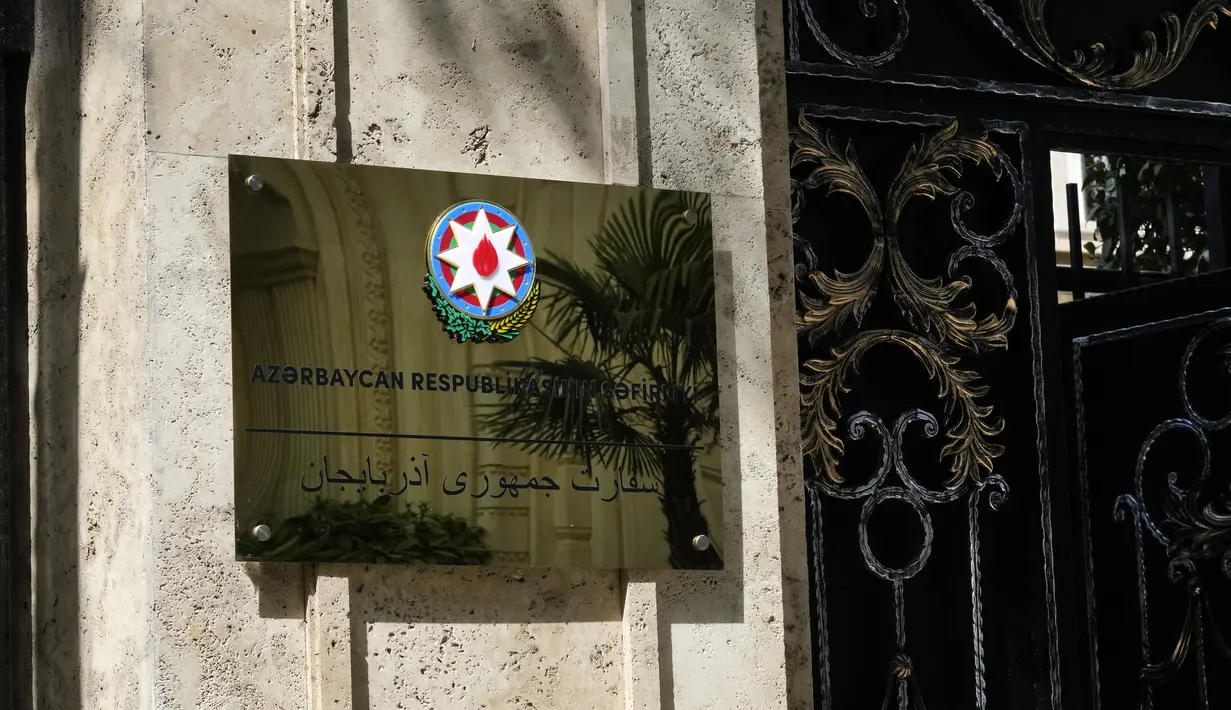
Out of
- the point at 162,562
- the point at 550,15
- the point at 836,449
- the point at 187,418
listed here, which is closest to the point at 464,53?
the point at 550,15

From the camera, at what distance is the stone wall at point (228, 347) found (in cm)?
324

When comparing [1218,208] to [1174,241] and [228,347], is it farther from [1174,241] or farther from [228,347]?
[228,347]

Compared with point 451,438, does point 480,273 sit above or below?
above

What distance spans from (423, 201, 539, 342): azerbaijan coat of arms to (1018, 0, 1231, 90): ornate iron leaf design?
76.1 inches

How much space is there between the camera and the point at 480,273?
3510 mm

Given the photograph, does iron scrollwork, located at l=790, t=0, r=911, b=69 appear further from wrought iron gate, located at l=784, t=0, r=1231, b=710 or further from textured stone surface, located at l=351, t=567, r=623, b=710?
textured stone surface, located at l=351, t=567, r=623, b=710

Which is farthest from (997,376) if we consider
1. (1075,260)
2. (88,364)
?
(88,364)

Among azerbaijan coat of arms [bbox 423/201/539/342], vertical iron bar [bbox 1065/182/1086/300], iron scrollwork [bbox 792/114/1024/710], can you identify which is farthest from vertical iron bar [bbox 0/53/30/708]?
vertical iron bar [bbox 1065/182/1086/300]

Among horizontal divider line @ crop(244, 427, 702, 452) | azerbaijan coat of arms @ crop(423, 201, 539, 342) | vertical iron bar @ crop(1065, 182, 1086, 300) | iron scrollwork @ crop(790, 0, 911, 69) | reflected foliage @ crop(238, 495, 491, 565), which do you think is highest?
iron scrollwork @ crop(790, 0, 911, 69)

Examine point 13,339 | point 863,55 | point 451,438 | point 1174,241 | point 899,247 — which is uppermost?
point 863,55

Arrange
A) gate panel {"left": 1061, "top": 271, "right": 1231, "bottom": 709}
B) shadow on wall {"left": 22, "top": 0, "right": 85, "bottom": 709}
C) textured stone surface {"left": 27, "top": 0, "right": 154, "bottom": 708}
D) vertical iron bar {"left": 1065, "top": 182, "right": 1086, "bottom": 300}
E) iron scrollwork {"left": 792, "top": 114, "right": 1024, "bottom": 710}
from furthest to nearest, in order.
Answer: vertical iron bar {"left": 1065, "top": 182, "right": 1086, "bottom": 300}, gate panel {"left": 1061, "top": 271, "right": 1231, "bottom": 709}, iron scrollwork {"left": 792, "top": 114, "right": 1024, "bottom": 710}, shadow on wall {"left": 22, "top": 0, "right": 85, "bottom": 709}, textured stone surface {"left": 27, "top": 0, "right": 154, "bottom": 708}

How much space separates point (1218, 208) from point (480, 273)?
2.89m

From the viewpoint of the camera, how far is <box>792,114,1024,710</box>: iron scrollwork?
14.6 ft

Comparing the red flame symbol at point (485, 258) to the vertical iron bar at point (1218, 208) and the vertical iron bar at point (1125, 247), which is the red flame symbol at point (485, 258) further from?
the vertical iron bar at point (1218, 208)
